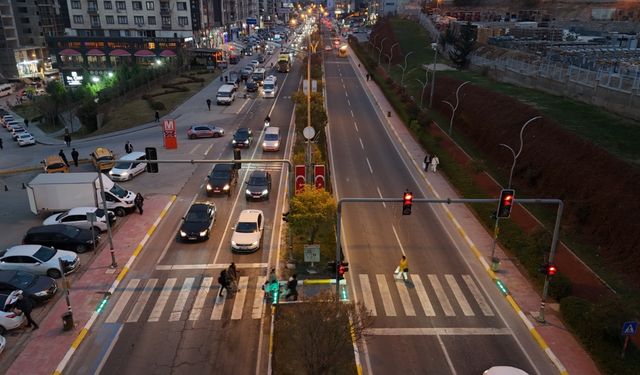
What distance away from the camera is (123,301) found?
22.2m

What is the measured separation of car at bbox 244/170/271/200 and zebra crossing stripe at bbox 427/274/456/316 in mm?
13933

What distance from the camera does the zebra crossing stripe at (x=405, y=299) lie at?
21636mm

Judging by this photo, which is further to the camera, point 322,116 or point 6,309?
point 322,116

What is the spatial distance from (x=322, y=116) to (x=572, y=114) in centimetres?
2177

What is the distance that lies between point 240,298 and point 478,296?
11522mm

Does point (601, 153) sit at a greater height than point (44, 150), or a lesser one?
greater

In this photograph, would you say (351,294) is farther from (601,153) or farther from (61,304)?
(601,153)

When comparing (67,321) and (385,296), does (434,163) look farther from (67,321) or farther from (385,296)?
(67,321)

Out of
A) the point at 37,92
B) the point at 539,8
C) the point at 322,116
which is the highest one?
the point at 539,8

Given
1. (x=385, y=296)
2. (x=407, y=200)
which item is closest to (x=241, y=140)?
(x=385, y=296)

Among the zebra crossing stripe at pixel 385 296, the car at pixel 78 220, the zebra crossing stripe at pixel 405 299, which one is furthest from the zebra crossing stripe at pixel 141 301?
the zebra crossing stripe at pixel 405 299

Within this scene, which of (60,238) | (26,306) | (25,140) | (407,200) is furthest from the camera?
(25,140)

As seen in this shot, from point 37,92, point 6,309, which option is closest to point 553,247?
point 6,309

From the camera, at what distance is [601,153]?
3123cm
